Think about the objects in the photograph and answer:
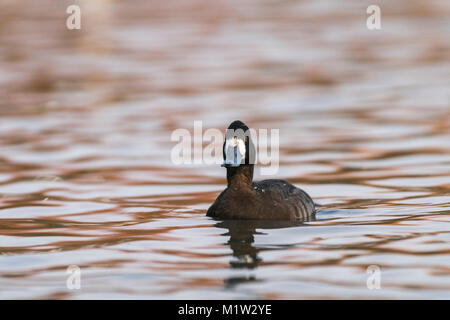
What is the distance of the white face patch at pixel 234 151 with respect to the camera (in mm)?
12641

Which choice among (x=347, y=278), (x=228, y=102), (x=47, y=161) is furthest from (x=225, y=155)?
(x=228, y=102)

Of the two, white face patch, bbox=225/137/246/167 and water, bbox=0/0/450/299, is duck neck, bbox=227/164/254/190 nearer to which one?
white face patch, bbox=225/137/246/167

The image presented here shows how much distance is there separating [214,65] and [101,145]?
1033 cm

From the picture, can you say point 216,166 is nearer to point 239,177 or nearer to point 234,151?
point 239,177

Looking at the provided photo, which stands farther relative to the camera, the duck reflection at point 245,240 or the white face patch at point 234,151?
the white face patch at point 234,151

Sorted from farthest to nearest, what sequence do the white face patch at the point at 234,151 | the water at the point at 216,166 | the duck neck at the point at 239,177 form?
the duck neck at the point at 239,177 < the white face patch at the point at 234,151 < the water at the point at 216,166

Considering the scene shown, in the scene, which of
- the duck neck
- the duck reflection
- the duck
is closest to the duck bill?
the duck

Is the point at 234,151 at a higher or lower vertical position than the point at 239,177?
higher

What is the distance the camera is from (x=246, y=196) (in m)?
12.9

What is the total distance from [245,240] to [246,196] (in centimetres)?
110

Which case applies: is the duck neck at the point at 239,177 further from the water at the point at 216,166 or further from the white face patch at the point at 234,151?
the water at the point at 216,166

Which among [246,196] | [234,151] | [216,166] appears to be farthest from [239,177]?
[216,166]

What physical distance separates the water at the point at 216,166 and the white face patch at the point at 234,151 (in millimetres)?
727

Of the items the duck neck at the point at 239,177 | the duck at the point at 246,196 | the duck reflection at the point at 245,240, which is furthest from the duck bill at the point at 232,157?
the duck reflection at the point at 245,240
